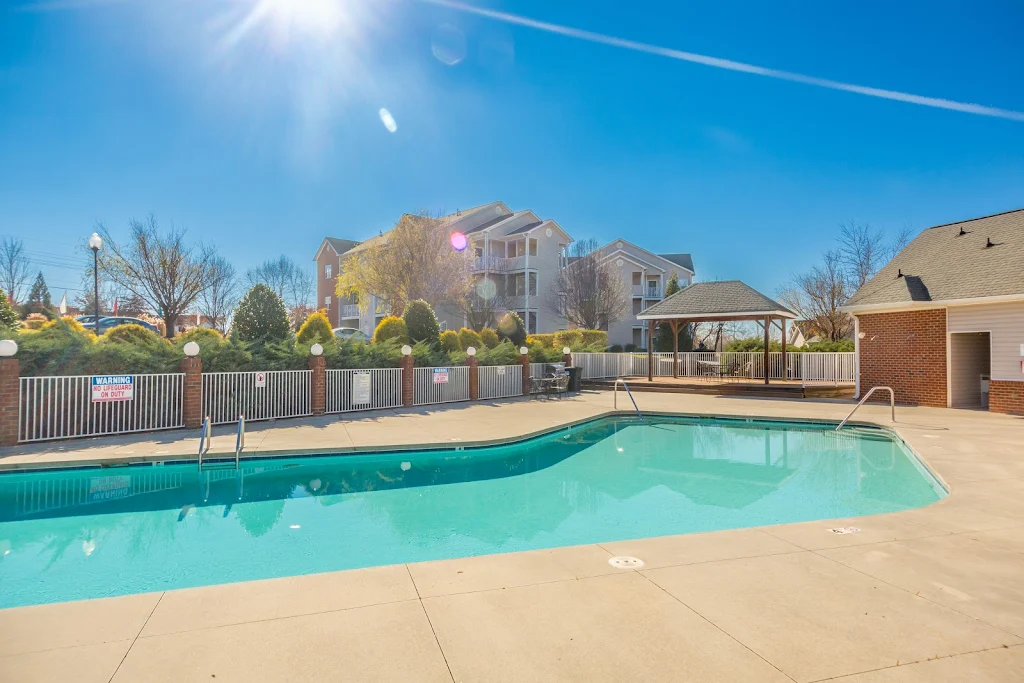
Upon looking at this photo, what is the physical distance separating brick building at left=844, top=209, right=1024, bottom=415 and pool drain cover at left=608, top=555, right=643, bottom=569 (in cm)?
1512

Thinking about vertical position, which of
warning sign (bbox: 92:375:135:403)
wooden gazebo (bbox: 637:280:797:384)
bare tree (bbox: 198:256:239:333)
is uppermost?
bare tree (bbox: 198:256:239:333)

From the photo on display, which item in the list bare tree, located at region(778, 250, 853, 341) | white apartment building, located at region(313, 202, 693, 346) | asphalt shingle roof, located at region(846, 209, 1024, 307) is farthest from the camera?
white apartment building, located at region(313, 202, 693, 346)

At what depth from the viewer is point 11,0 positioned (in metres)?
10.4

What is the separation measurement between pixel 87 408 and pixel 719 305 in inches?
781

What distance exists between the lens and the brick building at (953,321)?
46.0 feet

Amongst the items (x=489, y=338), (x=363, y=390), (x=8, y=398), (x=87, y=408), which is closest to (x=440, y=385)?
(x=363, y=390)

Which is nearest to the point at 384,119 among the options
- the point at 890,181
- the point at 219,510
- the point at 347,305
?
the point at 219,510

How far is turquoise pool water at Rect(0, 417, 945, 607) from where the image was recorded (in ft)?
17.3

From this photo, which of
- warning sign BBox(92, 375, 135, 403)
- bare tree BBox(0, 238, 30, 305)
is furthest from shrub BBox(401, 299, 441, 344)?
bare tree BBox(0, 238, 30, 305)

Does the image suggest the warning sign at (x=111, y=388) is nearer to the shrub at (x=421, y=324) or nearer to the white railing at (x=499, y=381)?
the shrub at (x=421, y=324)

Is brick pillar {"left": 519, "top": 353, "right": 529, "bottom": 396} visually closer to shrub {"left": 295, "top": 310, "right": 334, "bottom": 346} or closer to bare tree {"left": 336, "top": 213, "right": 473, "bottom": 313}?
shrub {"left": 295, "top": 310, "right": 334, "bottom": 346}

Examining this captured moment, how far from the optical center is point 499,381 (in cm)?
1855

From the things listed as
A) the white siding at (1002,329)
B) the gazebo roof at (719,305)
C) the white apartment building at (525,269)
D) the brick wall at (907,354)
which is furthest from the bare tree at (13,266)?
the white siding at (1002,329)

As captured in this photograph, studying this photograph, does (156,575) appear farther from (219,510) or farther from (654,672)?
(654,672)
